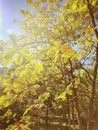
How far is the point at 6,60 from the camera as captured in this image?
320cm

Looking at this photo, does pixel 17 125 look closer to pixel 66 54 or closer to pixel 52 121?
pixel 66 54

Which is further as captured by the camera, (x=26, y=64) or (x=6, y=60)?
(x=26, y=64)

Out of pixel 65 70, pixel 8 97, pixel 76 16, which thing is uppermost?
pixel 76 16

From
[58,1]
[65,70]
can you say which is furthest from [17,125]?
[58,1]

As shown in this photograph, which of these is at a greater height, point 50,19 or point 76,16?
point 50,19

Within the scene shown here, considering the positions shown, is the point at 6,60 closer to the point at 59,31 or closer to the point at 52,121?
the point at 59,31

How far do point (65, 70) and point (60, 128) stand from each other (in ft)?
70.0

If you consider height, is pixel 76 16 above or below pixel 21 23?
below

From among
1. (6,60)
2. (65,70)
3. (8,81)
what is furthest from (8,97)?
(65,70)

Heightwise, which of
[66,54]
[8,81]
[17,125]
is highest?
[66,54]

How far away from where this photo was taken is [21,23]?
26.8 ft

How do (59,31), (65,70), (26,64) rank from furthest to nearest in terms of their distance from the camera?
(59,31)
(65,70)
(26,64)

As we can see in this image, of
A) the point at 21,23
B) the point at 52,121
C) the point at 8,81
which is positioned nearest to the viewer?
the point at 8,81

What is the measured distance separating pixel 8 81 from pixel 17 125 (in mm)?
770
